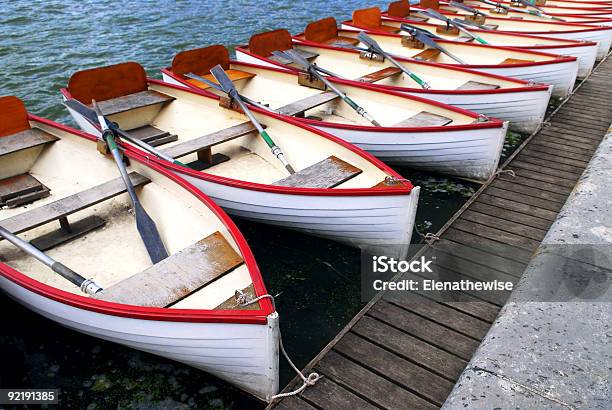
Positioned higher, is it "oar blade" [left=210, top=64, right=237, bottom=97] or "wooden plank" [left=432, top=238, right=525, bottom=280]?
"oar blade" [left=210, top=64, right=237, bottom=97]

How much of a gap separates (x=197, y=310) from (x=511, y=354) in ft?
7.96

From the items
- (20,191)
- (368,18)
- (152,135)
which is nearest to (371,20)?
(368,18)

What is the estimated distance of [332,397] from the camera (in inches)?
161

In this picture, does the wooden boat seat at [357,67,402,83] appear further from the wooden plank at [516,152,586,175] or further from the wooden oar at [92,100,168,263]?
the wooden oar at [92,100,168,263]

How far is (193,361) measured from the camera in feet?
13.3

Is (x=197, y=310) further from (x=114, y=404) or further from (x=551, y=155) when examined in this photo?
(x=551, y=155)

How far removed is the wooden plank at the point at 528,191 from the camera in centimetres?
681

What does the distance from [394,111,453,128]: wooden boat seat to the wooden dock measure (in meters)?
1.13

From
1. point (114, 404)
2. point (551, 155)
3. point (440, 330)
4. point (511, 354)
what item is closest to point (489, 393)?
point (511, 354)

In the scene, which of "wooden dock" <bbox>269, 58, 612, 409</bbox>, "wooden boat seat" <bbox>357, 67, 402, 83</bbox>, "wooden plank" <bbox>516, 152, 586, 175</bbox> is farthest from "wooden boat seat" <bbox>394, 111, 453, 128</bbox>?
"wooden boat seat" <bbox>357, 67, 402, 83</bbox>

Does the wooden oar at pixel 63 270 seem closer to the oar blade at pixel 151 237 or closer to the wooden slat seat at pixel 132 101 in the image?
the oar blade at pixel 151 237

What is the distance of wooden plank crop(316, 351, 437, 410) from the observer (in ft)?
13.2

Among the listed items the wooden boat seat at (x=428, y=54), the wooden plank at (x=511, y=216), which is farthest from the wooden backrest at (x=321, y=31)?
the wooden plank at (x=511, y=216)

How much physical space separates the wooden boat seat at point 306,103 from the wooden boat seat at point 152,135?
1.76m
